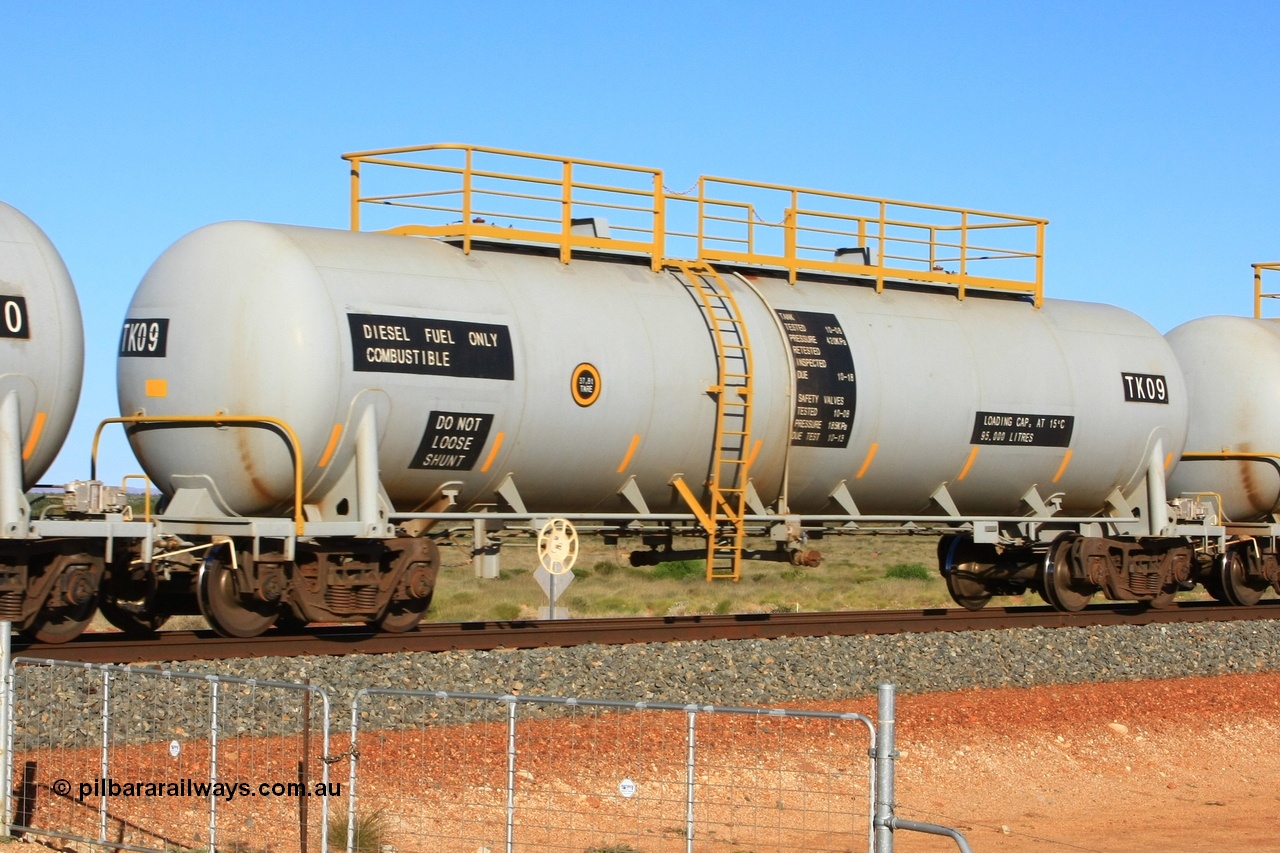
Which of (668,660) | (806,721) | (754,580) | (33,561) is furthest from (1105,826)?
(754,580)

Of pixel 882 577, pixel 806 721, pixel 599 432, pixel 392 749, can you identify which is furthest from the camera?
pixel 882 577

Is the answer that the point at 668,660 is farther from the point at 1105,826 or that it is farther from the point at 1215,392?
the point at 1215,392

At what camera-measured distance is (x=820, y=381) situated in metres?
17.9

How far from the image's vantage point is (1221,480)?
23.2 m

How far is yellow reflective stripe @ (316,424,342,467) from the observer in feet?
48.8

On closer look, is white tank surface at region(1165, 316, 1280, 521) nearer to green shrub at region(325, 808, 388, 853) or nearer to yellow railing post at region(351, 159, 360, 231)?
yellow railing post at region(351, 159, 360, 231)

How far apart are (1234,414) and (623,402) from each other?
35.5 ft

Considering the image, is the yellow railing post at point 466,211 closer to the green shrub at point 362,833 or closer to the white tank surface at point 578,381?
the white tank surface at point 578,381

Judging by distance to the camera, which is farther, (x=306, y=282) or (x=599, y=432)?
(x=599, y=432)

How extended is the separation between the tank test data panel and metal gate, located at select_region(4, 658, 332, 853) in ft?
23.1

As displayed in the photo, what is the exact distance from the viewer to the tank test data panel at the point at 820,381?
58.6 ft

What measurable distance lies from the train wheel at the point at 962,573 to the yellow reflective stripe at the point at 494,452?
8.39 metres

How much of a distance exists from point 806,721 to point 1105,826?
2.47 m

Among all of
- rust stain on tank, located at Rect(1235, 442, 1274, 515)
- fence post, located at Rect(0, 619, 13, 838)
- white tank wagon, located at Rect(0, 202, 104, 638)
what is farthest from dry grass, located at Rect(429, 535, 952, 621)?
fence post, located at Rect(0, 619, 13, 838)
